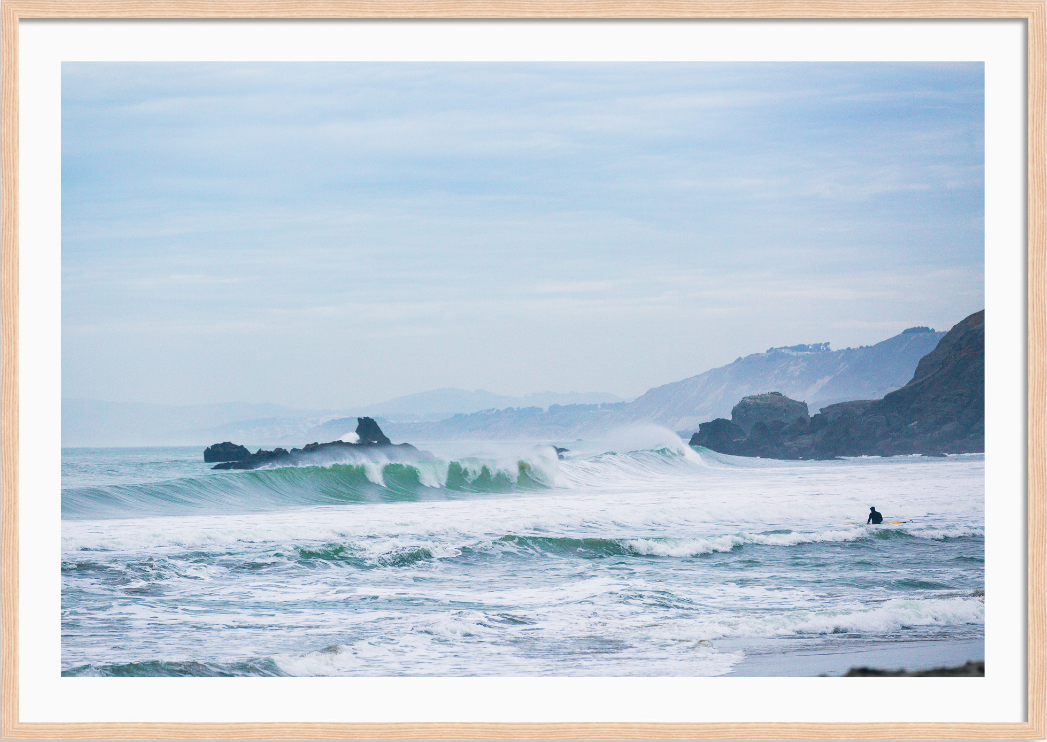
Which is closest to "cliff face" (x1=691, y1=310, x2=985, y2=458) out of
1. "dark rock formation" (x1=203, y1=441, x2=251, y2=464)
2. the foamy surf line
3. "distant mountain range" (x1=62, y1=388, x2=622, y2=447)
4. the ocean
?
the ocean

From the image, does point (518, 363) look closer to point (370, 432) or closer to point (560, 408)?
point (560, 408)

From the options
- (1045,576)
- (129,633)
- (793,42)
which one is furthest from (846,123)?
(129,633)

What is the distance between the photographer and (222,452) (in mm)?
4266

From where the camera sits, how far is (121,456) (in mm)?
3754

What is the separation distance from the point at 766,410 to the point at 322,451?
2772mm

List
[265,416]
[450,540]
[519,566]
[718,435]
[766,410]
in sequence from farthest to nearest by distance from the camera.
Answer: [766,410]
[718,435]
[265,416]
[450,540]
[519,566]

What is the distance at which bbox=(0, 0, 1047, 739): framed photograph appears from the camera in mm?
2604

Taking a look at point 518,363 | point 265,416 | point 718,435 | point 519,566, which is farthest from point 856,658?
point 265,416

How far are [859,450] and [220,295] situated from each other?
374 centimetres

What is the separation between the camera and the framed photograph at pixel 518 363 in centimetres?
260

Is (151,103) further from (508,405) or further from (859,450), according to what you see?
(859,450)

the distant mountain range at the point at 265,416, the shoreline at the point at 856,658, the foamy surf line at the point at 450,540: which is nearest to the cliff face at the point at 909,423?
the foamy surf line at the point at 450,540

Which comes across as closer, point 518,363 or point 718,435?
point 518,363

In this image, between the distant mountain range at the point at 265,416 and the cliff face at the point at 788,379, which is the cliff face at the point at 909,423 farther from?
the distant mountain range at the point at 265,416
